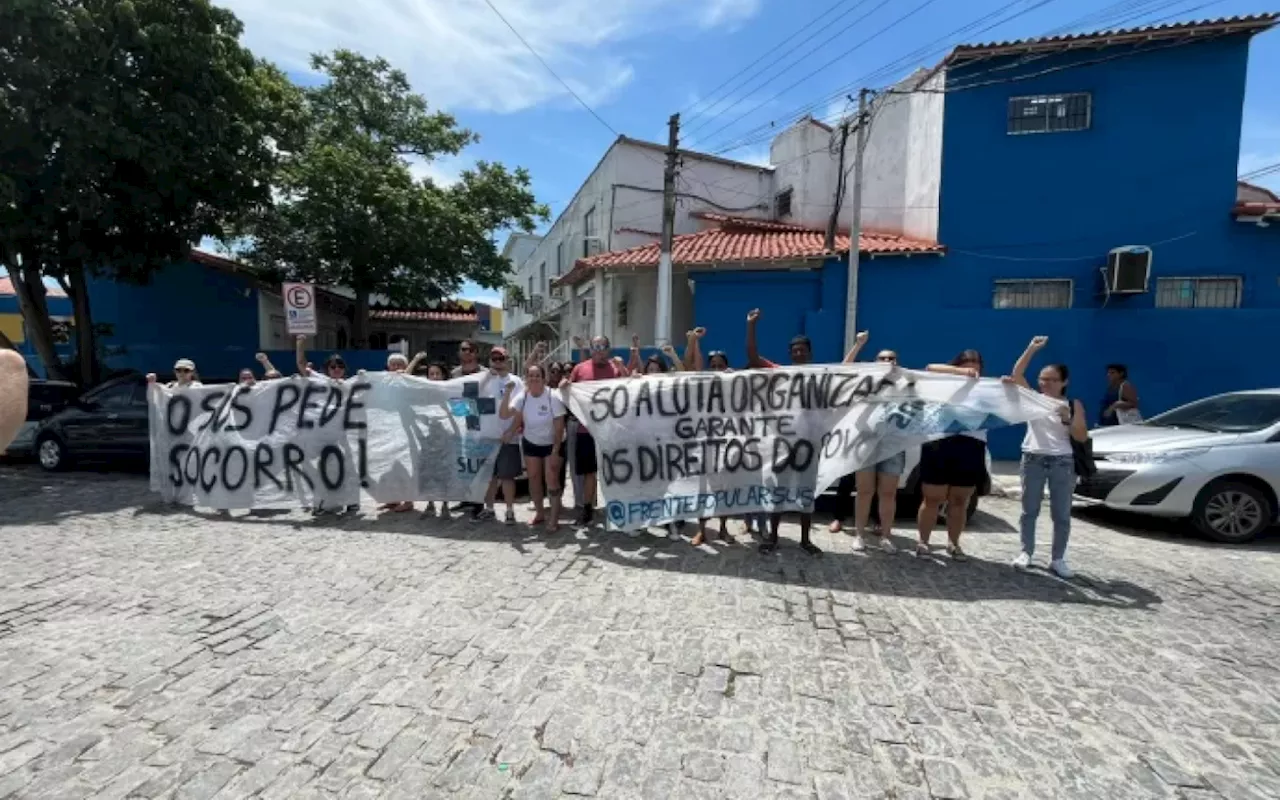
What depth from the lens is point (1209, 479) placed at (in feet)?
21.3

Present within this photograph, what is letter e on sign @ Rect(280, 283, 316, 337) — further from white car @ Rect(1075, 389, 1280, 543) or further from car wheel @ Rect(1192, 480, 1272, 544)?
car wheel @ Rect(1192, 480, 1272, 544)

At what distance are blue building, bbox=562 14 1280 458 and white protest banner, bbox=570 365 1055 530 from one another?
23.4ft

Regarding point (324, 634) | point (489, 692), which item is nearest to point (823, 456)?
point (489, 692)

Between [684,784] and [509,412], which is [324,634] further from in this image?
[509,412]

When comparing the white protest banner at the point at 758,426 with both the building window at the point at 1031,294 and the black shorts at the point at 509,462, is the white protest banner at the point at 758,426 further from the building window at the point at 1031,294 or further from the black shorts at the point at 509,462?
the building window at the point at 1031,294

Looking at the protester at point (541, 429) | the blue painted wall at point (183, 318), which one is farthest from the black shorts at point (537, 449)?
the blue painted wall at point (183, 318)

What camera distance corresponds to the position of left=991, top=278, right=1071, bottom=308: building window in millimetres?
13203

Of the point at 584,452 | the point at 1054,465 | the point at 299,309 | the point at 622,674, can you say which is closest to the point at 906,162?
the point at 1054,465

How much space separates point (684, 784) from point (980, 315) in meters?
11.7

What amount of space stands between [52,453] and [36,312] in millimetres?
4505

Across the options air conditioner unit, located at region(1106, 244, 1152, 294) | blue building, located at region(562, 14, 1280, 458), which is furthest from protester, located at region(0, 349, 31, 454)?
air conditioner unit, located at region(1106, 244, 1152, 294)

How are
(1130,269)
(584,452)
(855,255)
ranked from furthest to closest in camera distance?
(855,255)
(1130,269)
(584,452)

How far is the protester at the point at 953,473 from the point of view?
5531 mm

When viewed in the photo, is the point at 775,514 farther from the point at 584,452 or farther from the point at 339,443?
the point at 339,443
